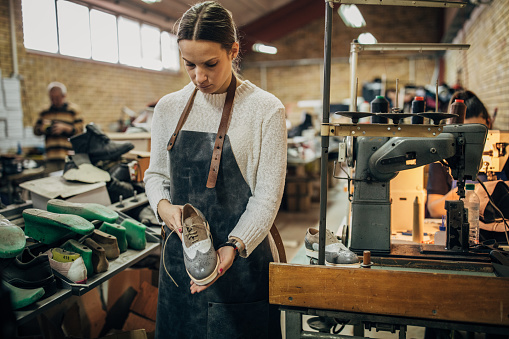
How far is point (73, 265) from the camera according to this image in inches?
59.6

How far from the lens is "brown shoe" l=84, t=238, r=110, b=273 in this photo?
5.41ft

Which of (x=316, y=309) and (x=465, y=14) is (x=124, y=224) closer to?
(x=316, y=309)

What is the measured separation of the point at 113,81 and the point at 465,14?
6493 mm

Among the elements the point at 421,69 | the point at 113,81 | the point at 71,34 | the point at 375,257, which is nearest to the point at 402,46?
the point at 375,257

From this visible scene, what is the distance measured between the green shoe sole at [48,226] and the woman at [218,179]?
0.47 meters

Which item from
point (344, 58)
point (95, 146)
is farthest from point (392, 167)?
point (344, 58)

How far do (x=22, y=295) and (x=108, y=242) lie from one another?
50 centimetres

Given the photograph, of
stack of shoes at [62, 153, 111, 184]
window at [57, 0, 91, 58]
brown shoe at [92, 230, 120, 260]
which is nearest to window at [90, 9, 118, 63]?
window at [57, 0, 91, 58]

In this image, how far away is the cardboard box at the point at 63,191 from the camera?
6.61 ft

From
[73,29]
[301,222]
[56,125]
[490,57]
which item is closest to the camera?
[490,57]

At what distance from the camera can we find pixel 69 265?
1513 mm

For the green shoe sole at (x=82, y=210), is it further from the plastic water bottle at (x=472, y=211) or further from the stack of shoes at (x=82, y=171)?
the plastic water bottle at (x=472, y=211)

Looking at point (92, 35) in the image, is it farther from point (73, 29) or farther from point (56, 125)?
point (56, 125)

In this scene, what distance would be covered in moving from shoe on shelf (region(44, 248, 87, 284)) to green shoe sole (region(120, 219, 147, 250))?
423 millimetres
